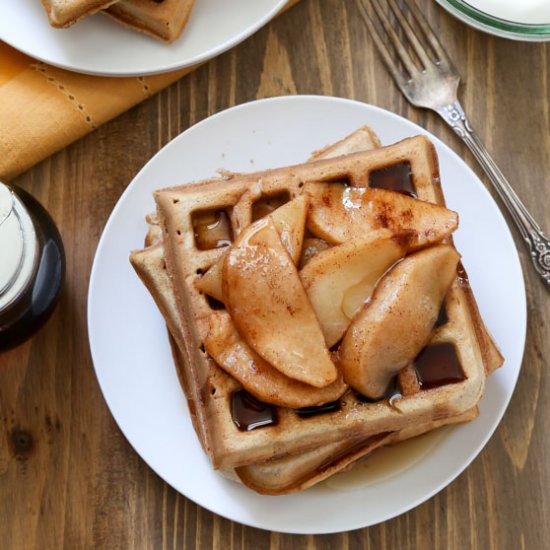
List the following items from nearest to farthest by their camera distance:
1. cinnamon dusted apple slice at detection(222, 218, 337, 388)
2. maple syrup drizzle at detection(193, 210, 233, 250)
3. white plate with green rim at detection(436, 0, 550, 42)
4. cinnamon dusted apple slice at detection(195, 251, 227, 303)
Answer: cinnamon dusted apple slice at detection(222, 218, 337, 388) < cinnamon dusted apple slice at detection(195, 251, 227, 303) < maple syrup drizzle at detection(193, 210, 233, 250) < white plate with green rim at detection(436, 0, 550, 42)

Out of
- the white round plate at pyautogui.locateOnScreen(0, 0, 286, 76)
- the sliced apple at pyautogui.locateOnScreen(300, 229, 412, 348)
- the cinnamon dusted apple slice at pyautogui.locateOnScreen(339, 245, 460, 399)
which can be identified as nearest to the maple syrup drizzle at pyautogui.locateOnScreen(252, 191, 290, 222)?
the sliced apple at pyautogui.locateOnScreen(300, 229, 412, 348)

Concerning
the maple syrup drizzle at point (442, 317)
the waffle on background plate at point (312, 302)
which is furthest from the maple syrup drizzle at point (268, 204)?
the maple syrup drizzle at point (442, 317)

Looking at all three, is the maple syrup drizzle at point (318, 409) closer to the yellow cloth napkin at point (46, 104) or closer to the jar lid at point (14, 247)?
the jar lid at point (14, 247)

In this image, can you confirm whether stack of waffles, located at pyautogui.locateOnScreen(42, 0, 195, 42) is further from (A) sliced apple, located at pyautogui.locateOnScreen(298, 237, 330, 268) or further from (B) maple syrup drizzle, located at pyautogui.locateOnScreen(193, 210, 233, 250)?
(A) sliced apple, located at pyautogui.locateOnScreen(298, 237, 330, 268)

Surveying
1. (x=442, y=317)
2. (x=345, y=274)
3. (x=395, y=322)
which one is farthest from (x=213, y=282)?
(x=442, y=317)

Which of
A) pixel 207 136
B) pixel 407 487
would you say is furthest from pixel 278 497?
pixel 207 136

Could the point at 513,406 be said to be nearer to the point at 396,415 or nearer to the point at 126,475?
the point at 396,415

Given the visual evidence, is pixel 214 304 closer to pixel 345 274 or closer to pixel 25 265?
pixel 345 274
